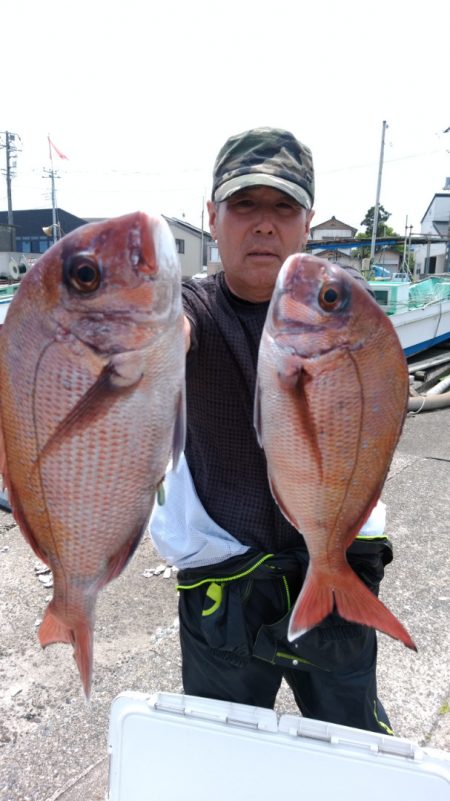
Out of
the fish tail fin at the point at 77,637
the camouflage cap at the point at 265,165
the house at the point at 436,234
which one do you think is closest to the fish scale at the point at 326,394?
the camouflage cap at the point at 265,165

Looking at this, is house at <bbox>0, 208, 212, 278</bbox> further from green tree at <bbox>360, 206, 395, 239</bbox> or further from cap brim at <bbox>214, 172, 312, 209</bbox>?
cap brim at <bbox>214, 172, 312, 209</bbox>

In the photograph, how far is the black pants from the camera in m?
1.76

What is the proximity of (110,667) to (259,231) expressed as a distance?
2.18 m

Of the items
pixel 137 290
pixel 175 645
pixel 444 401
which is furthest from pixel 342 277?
pixel 444 401

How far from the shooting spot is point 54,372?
109 cm

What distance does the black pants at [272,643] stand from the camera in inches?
69.2

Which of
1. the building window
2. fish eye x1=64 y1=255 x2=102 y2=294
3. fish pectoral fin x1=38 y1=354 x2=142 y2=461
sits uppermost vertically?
fish eye x1=64 y1=255 x2=102 y2=294

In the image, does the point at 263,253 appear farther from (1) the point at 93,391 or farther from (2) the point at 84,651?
(2) the point at 84,651

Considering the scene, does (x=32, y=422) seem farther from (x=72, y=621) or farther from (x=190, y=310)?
(x=190, y=310)

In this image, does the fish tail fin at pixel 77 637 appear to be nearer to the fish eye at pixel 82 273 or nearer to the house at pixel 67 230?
the fish eye at pixel 82 273

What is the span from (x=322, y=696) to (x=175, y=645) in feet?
3.80

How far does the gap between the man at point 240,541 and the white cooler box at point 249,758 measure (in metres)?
0.20

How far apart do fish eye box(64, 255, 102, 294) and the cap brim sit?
2.25ft

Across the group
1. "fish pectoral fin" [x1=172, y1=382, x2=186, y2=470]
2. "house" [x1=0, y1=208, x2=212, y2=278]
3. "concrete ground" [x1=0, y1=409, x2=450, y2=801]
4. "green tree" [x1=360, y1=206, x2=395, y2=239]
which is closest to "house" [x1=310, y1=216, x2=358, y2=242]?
"green tree" [x1=360, y1=206, x2=395, y2=239]
